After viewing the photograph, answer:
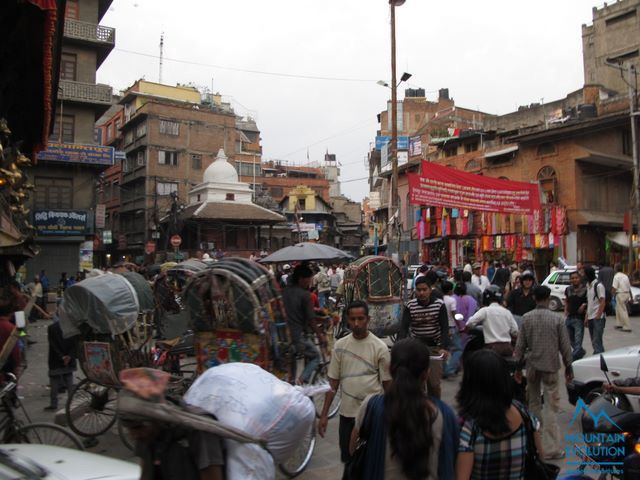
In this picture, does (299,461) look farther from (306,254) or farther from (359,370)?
(306,254)

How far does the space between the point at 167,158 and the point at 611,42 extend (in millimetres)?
36484

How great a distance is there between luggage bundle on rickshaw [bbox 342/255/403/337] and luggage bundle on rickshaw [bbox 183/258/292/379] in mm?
4678

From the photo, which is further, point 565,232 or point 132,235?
point 132,235

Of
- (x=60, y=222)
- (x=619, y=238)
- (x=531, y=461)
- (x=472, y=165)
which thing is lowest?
(x=531, y=461)

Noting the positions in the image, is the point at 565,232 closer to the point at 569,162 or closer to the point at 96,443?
the point at 569,162

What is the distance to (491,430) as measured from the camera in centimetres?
265

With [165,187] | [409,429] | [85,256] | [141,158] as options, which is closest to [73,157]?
[85,256]

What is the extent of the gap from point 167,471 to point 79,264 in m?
29.9

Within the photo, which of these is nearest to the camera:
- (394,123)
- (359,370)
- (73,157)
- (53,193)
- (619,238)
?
(359,370)

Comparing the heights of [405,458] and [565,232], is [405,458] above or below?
below

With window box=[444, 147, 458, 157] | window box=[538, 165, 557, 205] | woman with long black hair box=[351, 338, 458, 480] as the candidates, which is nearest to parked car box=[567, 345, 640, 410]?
woman with long black hair box=[351, 338, 458, 480]

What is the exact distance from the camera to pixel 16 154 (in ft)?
44.8

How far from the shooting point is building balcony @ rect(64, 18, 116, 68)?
2850 centimetres

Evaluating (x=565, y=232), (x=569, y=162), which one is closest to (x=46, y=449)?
(x=565, y=232)
